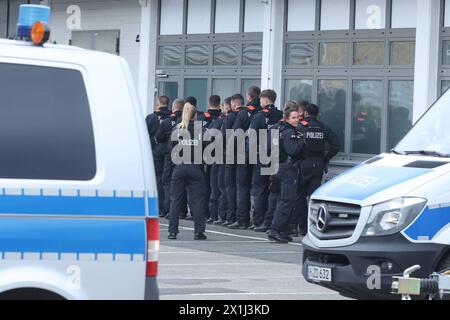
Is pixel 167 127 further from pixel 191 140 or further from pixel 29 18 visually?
pixel 29 18

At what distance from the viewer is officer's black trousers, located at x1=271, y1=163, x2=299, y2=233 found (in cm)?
1680

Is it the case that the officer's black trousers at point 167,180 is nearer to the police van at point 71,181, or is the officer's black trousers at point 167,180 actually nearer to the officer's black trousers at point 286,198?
the officer's black trousers at point 286,198

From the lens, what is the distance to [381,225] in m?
9.67

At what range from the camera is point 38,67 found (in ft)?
20.5

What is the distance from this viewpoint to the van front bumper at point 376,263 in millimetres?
9453

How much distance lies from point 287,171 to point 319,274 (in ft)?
22.7

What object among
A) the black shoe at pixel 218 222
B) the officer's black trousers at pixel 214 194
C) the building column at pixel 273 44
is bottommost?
the black shoe at pixel 218 222

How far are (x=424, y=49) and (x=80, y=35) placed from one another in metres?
10.7

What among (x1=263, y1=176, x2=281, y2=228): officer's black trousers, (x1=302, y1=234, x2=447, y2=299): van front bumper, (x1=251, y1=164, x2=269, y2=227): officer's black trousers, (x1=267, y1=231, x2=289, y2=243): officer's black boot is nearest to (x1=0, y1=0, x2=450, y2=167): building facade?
(x1=251, y1=164, x2=269, y2=227): officer's black trousers

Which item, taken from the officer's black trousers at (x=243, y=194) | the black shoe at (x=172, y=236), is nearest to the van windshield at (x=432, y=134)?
the black shoe at (x=172, y=236)

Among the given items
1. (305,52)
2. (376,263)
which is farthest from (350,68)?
(376,263)

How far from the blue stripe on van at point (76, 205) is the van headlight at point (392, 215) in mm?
3686
